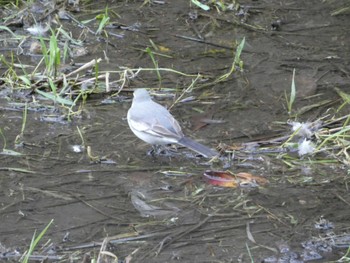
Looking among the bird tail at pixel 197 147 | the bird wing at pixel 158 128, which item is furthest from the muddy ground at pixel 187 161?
the bird wing at pixel 158 128

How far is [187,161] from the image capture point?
23.0 feet

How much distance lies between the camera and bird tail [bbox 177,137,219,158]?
6.82m

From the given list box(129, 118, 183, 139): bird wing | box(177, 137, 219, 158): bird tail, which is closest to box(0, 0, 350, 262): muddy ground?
box(177, 137, 219, 158): bird tail

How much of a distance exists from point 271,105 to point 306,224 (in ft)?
7.49

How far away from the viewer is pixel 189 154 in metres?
7.12

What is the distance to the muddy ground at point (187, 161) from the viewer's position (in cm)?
574

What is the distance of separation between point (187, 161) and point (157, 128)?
360mm

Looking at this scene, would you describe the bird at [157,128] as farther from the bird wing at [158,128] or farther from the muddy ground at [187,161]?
the muddy ground at [187,161]

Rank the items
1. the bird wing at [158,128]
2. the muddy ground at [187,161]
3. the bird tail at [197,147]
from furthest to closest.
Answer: the bird wing at [158,128]
the bird tail at [197,147]
the muddy ground at [187,161]

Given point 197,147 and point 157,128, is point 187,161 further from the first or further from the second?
point 157,128

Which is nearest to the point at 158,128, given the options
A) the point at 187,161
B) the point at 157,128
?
the point at 157,128

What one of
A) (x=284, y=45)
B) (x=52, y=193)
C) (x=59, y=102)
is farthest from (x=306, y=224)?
(x=284, y=45)

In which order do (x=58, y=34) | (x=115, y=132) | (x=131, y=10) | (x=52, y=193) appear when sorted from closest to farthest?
(x=52, y=193) < (x=115, y=132) < (x=58, y=34) < (x=131, y=10)

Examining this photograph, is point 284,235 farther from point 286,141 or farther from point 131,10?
point 131,10
